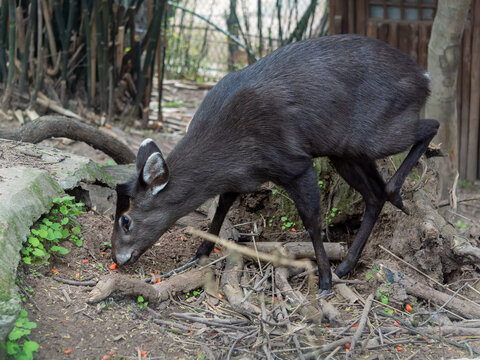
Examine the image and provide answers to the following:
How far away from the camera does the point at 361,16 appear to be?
863 cm

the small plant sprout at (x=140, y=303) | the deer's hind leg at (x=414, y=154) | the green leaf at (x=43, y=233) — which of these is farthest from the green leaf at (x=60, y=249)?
the deer's hind leg at (x=414, y=154)

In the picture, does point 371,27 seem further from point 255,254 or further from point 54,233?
point 54,233

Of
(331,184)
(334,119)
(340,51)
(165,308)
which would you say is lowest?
(165,308)

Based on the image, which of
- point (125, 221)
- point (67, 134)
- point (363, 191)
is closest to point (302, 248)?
point (363, 191)

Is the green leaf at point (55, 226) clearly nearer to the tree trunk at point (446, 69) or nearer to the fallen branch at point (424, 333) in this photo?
the fallen branch at point (424, 333)

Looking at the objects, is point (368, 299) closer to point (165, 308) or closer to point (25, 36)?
point (165, 308)

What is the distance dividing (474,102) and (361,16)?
6.53 feet

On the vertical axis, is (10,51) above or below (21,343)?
above

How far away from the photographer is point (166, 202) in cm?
475

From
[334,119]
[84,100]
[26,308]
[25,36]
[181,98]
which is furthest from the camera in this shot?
[181,98]

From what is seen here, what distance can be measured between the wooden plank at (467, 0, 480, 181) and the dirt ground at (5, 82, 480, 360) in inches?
135

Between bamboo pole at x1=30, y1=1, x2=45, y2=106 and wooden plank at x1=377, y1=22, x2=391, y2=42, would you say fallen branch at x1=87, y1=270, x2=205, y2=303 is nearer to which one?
bamboo pole at x1=30, y1=1, x2=45, y2=106

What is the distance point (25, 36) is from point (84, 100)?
4.02 ft

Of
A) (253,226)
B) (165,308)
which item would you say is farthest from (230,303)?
(253,226)
